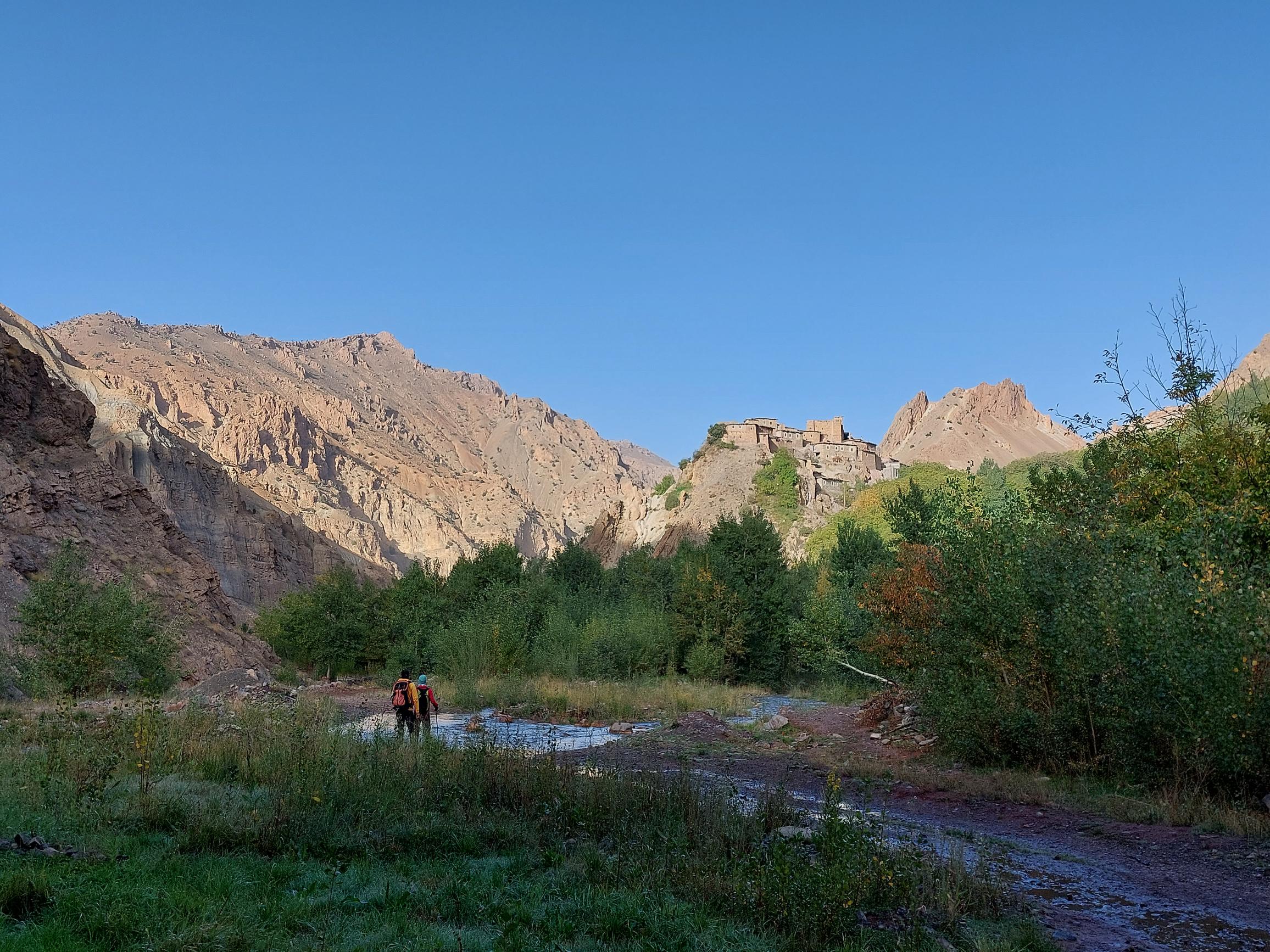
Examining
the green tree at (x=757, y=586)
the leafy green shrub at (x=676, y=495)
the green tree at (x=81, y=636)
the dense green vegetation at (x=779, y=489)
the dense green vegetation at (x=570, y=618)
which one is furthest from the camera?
the leafy green shrub at (x=676, y=495)

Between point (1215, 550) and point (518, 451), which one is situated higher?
point (518, 451)

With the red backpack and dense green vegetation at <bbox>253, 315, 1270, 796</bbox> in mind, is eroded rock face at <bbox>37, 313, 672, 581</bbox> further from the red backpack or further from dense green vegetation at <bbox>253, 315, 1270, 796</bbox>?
dense green vegetation at <bbox>253, 315, 1270, 796</bbox>

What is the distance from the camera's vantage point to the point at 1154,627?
958cm

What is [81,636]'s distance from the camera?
65.6 feet

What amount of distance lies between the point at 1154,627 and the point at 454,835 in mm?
7877

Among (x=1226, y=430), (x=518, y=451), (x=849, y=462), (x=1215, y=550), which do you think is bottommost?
(x=1215, y=550)

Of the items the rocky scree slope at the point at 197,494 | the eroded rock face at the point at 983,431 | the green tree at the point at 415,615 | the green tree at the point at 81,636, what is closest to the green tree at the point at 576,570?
the green tree at the point at 415,615

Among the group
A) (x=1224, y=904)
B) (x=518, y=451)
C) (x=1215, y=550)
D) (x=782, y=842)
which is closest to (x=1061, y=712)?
(x=1215, y=550)

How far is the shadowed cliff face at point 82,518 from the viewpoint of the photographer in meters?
29.2

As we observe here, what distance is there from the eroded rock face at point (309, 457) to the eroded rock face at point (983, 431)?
4754 centimetres

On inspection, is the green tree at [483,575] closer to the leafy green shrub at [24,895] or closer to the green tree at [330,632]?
the green tree at [330,632]

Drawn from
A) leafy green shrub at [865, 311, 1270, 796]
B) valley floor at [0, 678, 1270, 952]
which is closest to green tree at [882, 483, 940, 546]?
leafy green shrub at [865, 311, 1270, 796]

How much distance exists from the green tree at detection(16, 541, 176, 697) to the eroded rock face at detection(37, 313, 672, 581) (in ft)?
141

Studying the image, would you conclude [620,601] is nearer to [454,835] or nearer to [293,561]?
[454,835]
